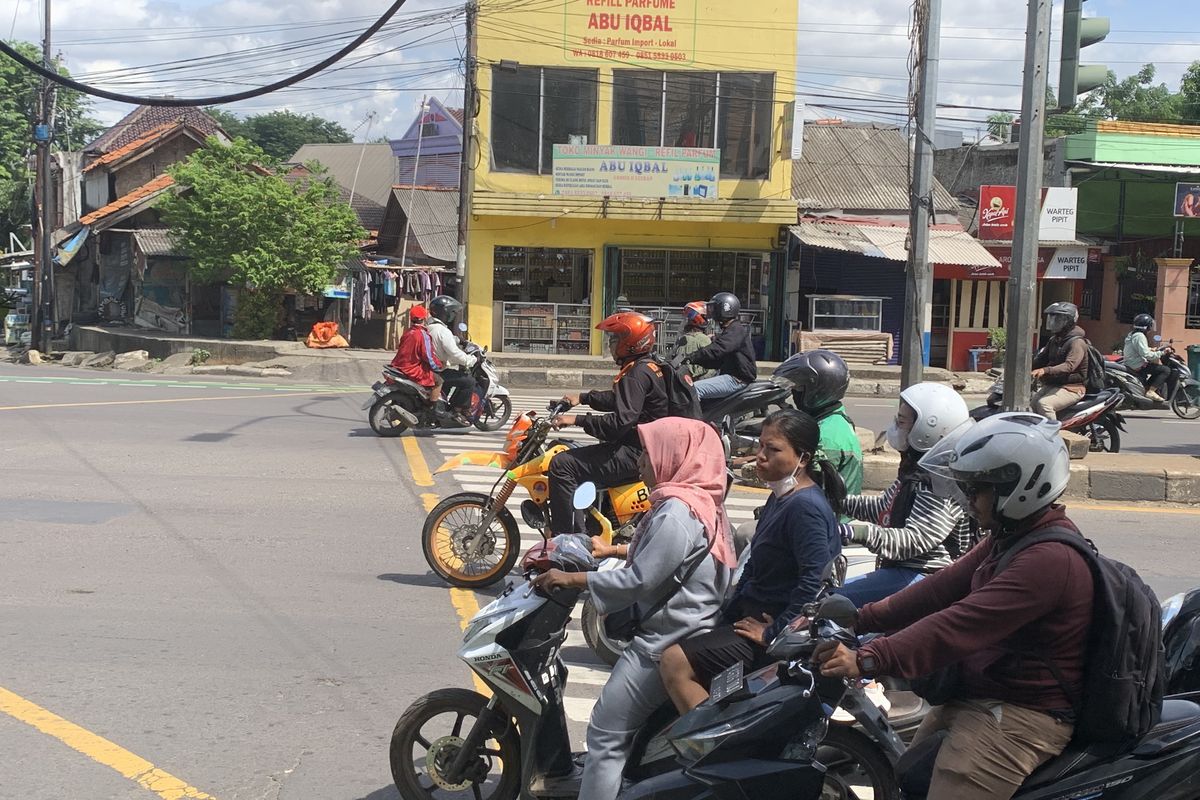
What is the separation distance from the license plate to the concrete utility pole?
8007 mm

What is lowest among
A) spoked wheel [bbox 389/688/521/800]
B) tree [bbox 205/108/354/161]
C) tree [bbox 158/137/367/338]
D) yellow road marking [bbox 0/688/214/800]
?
yellow road marking [bbox 0/688/214/800]

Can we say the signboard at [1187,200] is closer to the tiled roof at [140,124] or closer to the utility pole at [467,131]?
the utility pole at [467,131]

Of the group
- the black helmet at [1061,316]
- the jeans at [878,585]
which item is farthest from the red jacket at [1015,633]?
the black helmet at [1061,316]

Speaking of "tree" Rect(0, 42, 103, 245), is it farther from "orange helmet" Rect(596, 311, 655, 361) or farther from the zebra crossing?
"orange helmet" Rect(596, 311, 655, 361)

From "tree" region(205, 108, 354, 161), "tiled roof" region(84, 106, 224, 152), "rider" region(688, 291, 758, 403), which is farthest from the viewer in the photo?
"tree" region(205, 108, 354, 161)

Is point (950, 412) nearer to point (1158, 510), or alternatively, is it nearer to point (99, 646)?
point (99, 646)

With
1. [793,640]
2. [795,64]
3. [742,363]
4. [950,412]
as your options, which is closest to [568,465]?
[950,412]

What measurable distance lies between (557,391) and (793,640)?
1883 cm

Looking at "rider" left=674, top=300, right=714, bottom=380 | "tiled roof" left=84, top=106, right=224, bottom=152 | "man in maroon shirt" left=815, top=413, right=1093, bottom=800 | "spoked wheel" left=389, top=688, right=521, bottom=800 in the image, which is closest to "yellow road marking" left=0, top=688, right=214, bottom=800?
"spoked wheel" left=389, top=688, right=521, bottom=800

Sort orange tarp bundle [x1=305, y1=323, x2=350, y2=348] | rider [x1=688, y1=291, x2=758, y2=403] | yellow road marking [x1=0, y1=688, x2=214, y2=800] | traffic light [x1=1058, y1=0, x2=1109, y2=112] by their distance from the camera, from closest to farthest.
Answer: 1. yellow road marking [x1=0, y1=688, x2=214, y2=800]
2. traffic light [x1=1058, y1=0, x2=1109, y2=112]
3. rider [x1=688, y1=291, x2=758, y2=403]
4. orange tarp bundle [x1=305, y1=323, x2=350, y2=348]

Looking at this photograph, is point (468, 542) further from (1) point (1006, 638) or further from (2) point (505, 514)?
(1) point (1006, 638)

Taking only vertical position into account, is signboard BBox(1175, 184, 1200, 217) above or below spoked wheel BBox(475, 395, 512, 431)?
above

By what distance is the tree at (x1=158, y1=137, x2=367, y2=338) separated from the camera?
2533cm

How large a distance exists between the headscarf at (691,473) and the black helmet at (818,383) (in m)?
1.91
